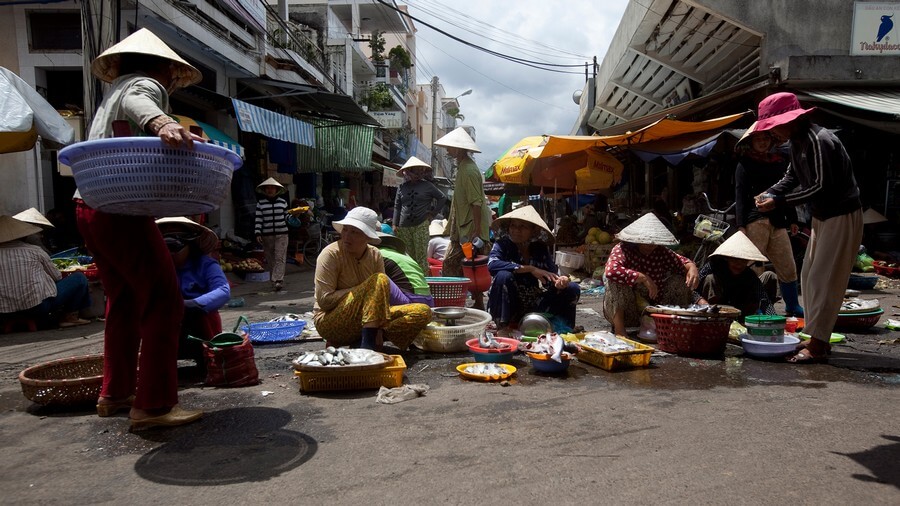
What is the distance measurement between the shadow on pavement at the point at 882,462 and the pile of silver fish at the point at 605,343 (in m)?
1.70

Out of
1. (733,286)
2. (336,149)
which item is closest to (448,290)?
(733,286)

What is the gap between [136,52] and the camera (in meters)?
Result: 2.81

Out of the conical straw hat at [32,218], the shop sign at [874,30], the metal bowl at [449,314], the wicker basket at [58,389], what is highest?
the shop sign at [874,30]

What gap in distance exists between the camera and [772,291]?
5801mm

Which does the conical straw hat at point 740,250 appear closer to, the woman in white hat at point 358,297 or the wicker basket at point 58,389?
the woman in white hat at point 358,297

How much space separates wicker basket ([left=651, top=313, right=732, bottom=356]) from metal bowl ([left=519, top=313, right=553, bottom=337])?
897 mm

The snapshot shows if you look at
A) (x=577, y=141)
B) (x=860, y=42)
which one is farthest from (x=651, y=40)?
(x=577, y=141)

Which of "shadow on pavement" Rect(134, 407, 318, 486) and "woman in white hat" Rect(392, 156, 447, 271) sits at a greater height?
"woman in white hat" Rect(392, 156, 447, 271)

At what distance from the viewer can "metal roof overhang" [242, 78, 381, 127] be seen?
44.8ft

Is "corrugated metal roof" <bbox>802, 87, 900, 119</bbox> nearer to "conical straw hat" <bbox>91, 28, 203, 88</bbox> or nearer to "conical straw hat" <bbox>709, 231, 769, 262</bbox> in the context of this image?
"conical straw hat" <bbox>709, 231, 769, 262</bbox>

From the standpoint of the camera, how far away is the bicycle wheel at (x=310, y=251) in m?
14.2

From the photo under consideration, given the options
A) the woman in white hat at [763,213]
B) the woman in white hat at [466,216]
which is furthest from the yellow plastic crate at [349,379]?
the woman in white hat at [763,213]

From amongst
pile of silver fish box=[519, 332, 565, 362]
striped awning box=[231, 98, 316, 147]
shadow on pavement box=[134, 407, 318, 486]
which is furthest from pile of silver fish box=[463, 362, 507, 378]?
striped awning box=[231, 98, 316, 147]

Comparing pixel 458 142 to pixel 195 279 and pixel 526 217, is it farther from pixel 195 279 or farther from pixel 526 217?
pixel 195 279
